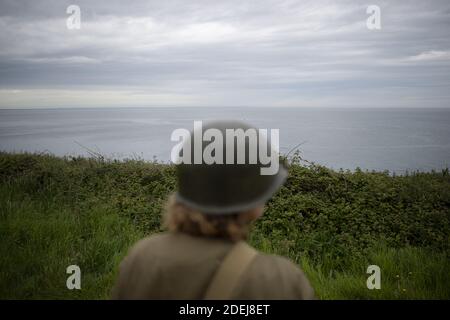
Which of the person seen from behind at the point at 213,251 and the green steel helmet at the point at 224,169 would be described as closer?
the person seen from behind at the point at 213,251

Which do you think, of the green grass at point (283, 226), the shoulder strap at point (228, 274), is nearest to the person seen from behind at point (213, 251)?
the shoulder strap at point (228, 274)

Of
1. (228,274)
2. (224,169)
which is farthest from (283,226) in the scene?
(228,274)

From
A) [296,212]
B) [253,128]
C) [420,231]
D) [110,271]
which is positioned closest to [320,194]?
[296,212]

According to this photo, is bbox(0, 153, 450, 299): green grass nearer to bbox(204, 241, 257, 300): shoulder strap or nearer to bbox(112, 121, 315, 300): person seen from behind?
bbox(112, 121, 315, 300): person seen from behind

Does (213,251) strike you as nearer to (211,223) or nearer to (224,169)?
(211,223)

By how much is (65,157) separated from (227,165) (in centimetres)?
818

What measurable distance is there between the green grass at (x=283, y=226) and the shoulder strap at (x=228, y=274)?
9.63 ft

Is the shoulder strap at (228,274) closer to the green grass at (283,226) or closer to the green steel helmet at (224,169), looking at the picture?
the green steel helmet at (224,169)

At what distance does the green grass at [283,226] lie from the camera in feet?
14.9

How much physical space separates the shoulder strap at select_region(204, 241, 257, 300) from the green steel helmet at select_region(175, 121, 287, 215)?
9.7 inches

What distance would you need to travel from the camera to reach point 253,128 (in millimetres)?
2082

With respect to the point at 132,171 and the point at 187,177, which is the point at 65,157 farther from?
the point at 187,177

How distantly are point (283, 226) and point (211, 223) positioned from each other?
14.0 ft

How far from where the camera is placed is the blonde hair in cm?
188
